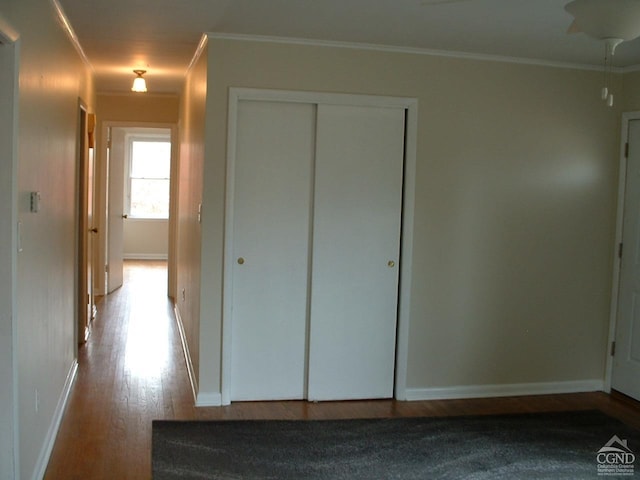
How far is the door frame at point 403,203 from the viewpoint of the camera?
4.35 meters

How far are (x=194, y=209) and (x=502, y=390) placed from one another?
2.59m

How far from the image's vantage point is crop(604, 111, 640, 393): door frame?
4957mm

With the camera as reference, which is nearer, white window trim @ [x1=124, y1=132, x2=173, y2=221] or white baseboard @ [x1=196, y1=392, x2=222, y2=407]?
white baseboard @ [x1=196, y1=392, x2=222, y2=407]

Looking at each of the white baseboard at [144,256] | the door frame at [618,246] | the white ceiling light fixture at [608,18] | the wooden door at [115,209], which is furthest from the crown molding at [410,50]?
the white baseboard at [144,256]

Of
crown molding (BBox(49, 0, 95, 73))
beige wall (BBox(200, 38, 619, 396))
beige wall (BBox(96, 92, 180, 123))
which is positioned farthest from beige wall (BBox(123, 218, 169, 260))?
beige wall (BBox(200, 38, 619, 396))

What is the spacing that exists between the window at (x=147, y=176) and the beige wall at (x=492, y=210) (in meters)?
8.12

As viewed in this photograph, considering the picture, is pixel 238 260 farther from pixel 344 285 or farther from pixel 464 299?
pixel 464 299

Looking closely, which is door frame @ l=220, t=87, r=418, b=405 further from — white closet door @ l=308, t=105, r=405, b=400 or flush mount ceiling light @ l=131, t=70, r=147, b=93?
flush mount ceiling light @ l=131, t=70, r=147, b=93

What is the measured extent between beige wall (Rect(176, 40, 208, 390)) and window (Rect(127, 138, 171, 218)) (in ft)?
19.2

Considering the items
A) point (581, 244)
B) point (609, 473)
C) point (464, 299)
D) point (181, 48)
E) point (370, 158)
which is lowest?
point (609, 473)

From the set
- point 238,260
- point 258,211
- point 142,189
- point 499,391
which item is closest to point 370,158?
point 258,211

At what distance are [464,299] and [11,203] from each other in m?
3.14

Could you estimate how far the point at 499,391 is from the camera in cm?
489

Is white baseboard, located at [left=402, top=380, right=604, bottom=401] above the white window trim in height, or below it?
below
